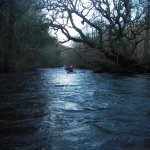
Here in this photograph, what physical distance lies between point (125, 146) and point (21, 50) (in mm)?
29237

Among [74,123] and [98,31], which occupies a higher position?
[98,31]

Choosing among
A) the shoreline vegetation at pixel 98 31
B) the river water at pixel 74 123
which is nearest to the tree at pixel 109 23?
the shoreline vegetation at pixel 98 31

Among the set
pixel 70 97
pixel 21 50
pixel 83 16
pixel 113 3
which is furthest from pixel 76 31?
pixel 70 97

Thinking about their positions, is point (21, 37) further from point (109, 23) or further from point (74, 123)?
point (74, 123)

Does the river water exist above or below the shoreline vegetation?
below

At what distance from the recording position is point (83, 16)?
24547mm

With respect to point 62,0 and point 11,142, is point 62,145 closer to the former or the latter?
point 11,142

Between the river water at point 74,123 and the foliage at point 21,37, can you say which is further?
the foliage at point 21,37

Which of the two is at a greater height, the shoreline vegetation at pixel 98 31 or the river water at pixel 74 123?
the shoreline vegetation at pixel 98 31

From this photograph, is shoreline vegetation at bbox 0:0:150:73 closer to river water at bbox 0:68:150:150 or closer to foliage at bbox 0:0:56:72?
foliage at bbox 0:0:56:72

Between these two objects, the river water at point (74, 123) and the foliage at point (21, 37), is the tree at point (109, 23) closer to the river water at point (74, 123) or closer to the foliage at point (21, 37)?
the foliage at point (21, 37)

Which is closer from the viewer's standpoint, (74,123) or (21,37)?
(74,123)

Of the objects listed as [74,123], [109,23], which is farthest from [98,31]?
[74,123]

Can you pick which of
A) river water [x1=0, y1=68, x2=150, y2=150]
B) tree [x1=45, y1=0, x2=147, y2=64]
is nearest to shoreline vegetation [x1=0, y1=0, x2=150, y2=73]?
tree [x1=45, y1=0, x2=147, y2=64]
